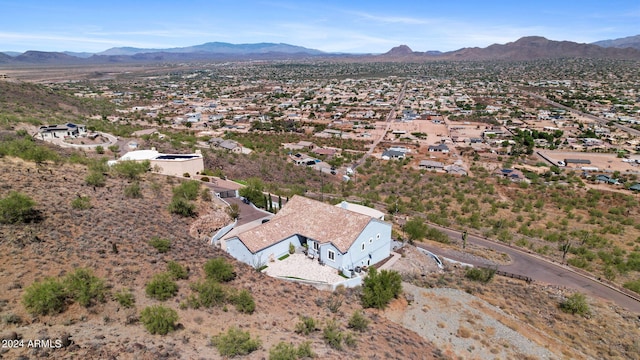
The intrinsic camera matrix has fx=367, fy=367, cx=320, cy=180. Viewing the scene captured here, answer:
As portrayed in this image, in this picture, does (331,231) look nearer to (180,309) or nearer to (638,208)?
(180,309)

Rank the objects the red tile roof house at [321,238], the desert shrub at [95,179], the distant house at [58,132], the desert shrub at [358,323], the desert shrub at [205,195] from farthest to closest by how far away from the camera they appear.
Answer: the distant house at [58,132]
the desert shrub at [205,195]
the desert shrub at [95,179]
the red tile roof house at [321,238]
the desert shrub at [358,323]

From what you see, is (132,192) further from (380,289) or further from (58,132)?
(58,132)

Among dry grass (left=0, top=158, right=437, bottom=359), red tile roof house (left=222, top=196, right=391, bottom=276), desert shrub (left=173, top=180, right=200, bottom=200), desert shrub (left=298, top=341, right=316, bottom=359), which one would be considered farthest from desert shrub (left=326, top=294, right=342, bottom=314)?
desert shrub (left=173, top=180, right=200, bottom=200)

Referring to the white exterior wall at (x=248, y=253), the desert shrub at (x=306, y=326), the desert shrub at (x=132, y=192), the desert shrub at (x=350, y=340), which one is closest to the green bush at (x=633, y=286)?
the desert shrub at (x=350, y=340)

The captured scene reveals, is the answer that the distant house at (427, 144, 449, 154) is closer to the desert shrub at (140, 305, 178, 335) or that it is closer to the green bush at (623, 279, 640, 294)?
the green bush at (623, 279, 640, 294)

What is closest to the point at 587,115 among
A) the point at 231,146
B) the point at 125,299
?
the point at 231,146

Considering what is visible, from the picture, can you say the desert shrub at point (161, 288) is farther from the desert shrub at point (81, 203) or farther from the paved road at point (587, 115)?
the paved road at point (587, 115)
